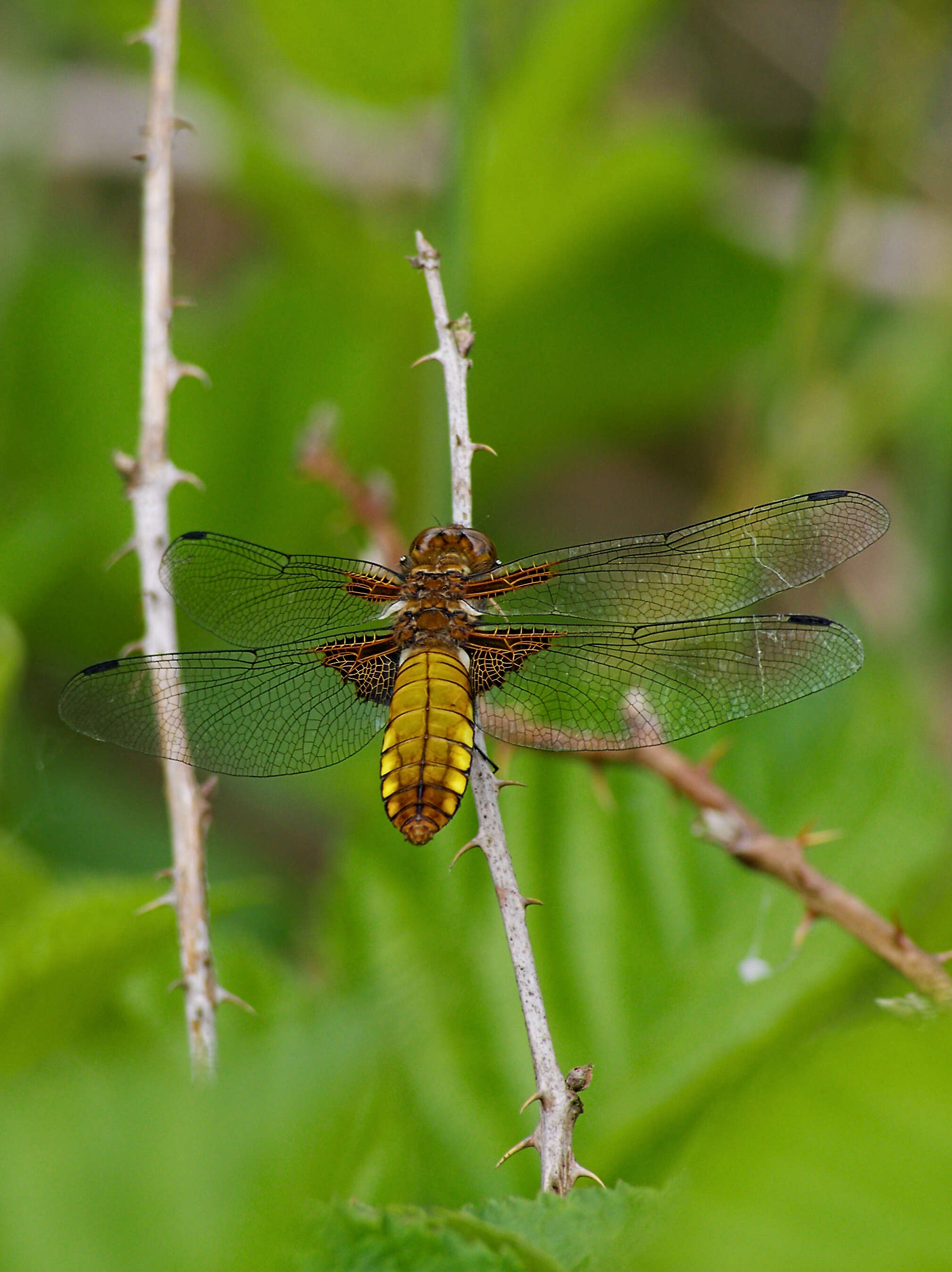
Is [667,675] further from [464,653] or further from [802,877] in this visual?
[802,877]

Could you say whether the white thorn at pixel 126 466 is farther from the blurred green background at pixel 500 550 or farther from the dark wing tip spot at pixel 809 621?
the dark wing tip spot at pixel 809 621

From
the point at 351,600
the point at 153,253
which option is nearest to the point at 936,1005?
the point at 351,600

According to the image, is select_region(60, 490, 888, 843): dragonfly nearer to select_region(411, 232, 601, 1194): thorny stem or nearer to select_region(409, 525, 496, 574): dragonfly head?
select_region(409, 525, 496, 574): dragonfly head

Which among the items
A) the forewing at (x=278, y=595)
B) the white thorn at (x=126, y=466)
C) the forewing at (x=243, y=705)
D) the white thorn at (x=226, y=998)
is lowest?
the white thorn at (x=226, y=998)

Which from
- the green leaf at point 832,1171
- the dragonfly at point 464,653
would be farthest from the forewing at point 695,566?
the green leaf at point 832,1171

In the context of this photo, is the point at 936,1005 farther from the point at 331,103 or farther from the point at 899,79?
the point at 899,79

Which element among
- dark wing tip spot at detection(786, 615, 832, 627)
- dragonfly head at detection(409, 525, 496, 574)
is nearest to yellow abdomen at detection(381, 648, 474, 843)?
dragonfly head at detection(409, 525, 496, 574)

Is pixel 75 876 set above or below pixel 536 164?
below

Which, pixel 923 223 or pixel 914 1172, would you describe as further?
pixel 923 223
